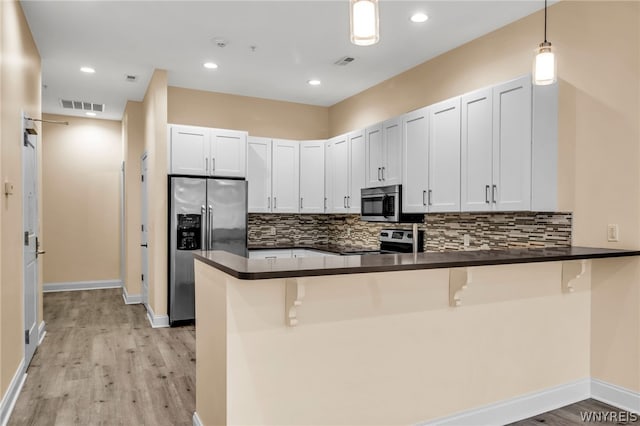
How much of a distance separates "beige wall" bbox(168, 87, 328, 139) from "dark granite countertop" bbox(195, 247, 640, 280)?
3.50m

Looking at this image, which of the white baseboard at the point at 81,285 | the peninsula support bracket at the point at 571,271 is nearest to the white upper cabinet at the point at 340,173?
the peninsula support bracket at the point at 571,271

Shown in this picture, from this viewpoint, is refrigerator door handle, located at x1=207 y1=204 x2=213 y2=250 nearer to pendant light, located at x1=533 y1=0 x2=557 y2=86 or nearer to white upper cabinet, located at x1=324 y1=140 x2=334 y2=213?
white upper cabinet, located at x1=324 y1=140 x2=334 y2=213

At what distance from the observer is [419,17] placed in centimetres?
354

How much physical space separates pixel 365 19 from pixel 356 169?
11.4 ft

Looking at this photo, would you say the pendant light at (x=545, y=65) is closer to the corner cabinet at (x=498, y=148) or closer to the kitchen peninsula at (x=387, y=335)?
the corner cabinet at (x=498, y=148)

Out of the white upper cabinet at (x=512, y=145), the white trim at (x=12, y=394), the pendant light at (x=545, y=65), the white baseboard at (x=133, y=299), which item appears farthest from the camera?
the white baseboard at (x=133, y=299)

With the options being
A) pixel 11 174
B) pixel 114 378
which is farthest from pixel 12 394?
pixel 11 174

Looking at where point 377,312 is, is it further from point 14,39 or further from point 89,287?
point 89,287

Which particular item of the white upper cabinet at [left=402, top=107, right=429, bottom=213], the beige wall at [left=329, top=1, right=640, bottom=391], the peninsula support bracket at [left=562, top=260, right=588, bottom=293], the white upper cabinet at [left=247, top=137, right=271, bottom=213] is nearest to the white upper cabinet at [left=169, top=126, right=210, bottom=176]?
the white upper cabinet at [left=247, top=137, right=271, bottom=213]

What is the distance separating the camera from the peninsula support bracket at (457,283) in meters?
2.53

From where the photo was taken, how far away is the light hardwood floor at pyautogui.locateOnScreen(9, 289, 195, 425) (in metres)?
2.89

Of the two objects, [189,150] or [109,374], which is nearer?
[109,374]

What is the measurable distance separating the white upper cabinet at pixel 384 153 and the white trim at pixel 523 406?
2.20 meters

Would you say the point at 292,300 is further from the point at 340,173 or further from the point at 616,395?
the point at 340,173
